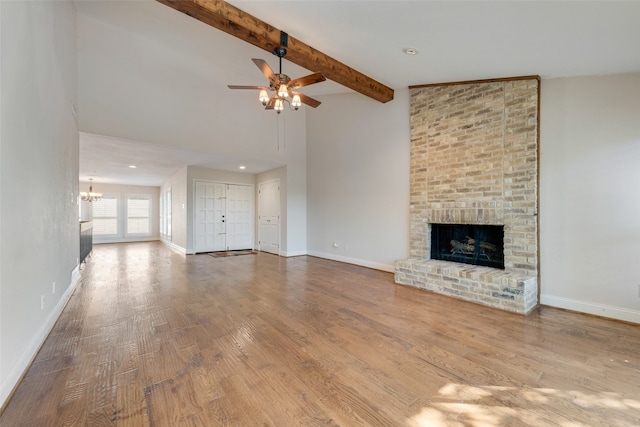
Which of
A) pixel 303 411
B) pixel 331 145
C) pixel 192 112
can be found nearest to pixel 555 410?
pixel 303 411

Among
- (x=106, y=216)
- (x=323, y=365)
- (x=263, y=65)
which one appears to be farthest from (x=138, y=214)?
(x=323, y=365)

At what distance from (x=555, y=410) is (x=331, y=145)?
19.4 ft

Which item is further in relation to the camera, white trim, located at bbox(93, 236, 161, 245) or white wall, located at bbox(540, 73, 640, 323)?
white trim, located at bbox(93, 236, 161, 245)

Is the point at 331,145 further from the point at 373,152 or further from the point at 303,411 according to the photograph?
the point at 303,411

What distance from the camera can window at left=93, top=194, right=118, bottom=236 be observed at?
34.2ft

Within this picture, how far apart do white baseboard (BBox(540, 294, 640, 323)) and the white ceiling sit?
108 inches

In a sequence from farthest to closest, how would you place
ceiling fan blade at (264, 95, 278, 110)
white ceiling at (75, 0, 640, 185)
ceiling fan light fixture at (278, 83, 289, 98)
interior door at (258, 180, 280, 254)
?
interior door at (258, 180, 280, 254) < ceiling fan blade at (264, 95, 278, 110) < ceiling fan light fixture at (278, 83, 289, 98) < white ceiling at (75, 0, 640, 185)

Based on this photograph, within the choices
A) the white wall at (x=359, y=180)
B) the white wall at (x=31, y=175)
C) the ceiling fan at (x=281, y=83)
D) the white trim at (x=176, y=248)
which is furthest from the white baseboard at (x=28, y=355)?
the white wall at (x=359, y=180)

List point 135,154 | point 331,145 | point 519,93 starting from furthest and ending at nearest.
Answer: point 331,145
point 135,154
point 519,93

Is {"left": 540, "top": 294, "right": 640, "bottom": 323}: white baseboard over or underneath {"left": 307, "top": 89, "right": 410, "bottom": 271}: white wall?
underneath

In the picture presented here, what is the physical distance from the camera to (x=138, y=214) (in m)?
11.3

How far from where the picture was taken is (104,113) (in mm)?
4457

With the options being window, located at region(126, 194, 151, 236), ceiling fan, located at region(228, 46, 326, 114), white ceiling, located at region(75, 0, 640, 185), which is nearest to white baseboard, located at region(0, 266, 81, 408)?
white ceiling, located at region(75, 0, 640, 185)

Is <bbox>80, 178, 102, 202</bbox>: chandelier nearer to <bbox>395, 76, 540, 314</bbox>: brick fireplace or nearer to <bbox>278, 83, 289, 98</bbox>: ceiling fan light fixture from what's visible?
<bbox>278, 83, 289, 98</bbox>: ceiling fan light fixture
